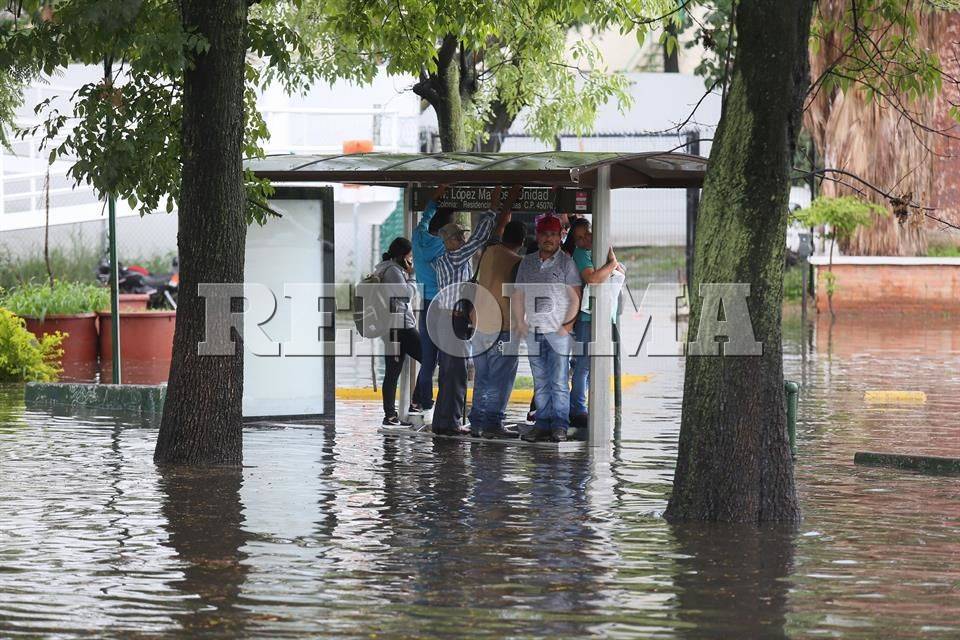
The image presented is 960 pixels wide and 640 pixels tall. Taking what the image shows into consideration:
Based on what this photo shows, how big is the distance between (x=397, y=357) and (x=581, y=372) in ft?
5.79

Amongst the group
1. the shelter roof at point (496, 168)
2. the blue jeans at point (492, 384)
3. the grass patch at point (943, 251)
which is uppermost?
the grass patch at point (943, 251)

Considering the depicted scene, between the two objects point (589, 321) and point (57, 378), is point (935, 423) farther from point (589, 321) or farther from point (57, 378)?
point (57, 378)

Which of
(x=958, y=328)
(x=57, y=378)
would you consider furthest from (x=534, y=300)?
(x=958, y=328)

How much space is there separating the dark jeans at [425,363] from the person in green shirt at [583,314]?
131 cm

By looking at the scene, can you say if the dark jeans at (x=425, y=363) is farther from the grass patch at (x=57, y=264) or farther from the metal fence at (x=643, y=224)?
the metal fence at (x=643, y=224)

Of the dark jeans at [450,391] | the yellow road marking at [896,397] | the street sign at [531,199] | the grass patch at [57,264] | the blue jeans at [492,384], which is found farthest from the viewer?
the grass patch at [57,264]

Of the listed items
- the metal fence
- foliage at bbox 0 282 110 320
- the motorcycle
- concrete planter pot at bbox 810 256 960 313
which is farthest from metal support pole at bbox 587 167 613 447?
the metal fence

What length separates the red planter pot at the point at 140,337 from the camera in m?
22.3

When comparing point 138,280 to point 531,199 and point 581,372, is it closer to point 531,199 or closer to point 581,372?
point 531,199

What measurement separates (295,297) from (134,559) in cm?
682

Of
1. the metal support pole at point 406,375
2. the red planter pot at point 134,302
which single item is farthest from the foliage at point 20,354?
the metal support pole at point 406,375

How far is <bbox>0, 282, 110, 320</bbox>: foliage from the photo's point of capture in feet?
70.3

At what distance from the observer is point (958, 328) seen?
28531mm

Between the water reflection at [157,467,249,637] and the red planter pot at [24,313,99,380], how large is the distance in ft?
32.4
